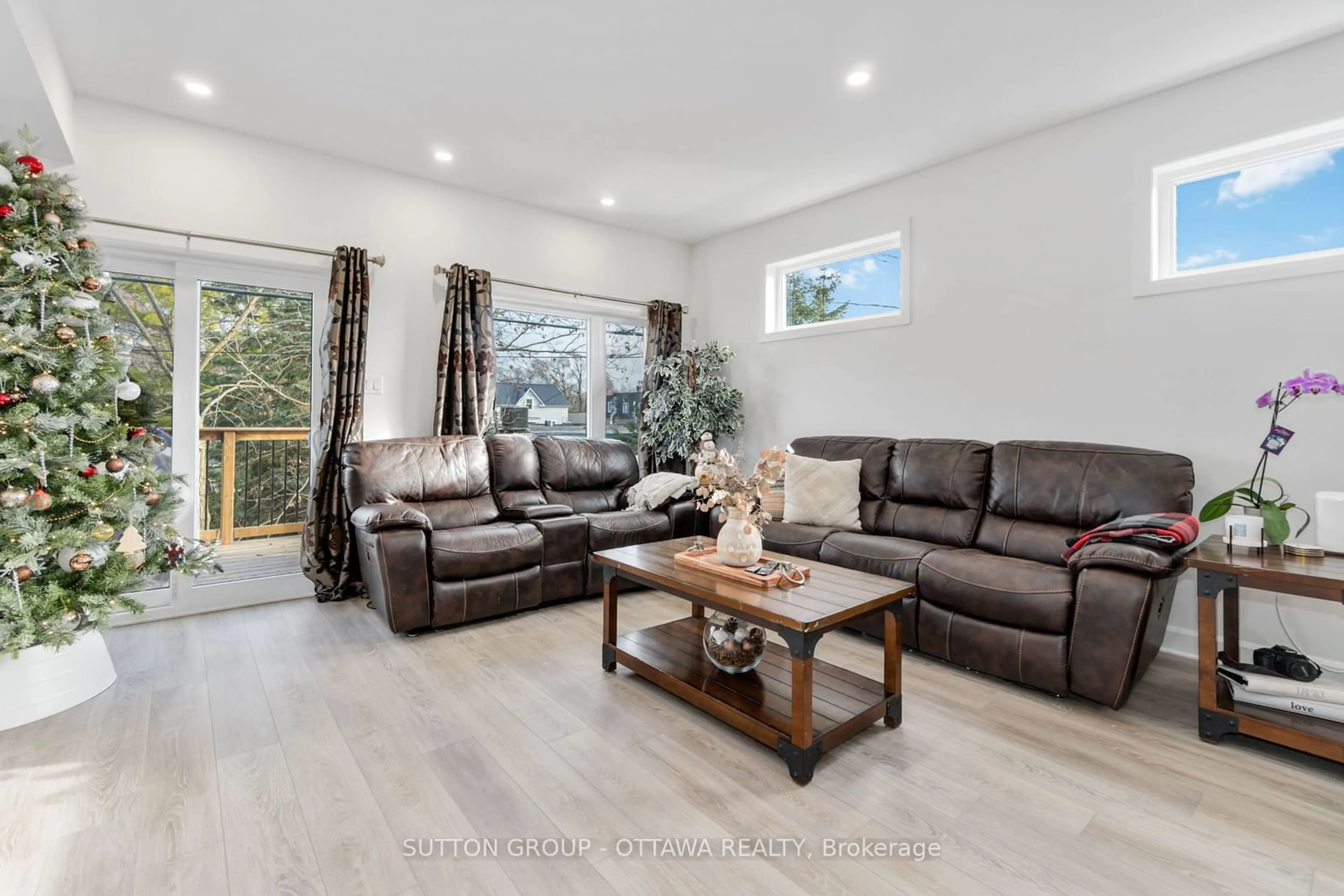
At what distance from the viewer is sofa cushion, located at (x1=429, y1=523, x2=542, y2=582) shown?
3.18 metres

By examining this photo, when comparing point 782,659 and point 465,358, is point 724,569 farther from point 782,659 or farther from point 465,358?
point 465,358

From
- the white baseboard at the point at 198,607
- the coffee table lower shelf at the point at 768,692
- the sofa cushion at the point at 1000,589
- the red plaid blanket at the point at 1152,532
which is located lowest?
the white baseboard at the point at 198,607

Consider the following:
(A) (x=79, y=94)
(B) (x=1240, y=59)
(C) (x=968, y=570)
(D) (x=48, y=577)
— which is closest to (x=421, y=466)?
(D) (x=48, y=577)

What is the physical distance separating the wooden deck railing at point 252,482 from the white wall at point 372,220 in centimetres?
49

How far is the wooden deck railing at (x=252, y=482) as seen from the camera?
3.61m

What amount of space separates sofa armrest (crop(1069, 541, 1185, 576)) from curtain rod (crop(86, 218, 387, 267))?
4164 mm

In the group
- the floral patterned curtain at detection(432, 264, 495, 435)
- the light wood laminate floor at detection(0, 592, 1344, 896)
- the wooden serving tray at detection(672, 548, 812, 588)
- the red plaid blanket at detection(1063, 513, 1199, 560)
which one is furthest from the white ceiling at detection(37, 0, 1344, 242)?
the light wood laminate floor at detection(0, 592, 1344, 896)

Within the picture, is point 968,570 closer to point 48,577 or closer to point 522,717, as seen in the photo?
point 522,717

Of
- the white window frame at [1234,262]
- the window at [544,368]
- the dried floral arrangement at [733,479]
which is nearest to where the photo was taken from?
the dried floral arrangement at [733,479]

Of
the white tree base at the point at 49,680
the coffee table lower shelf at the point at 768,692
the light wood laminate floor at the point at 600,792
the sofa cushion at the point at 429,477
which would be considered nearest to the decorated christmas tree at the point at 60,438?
the white tree base at the point at 49,680

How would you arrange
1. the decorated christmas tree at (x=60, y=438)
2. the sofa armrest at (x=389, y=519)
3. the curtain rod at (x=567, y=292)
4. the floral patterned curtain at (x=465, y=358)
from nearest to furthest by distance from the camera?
the decorated christmas tree at (x=60, y=438)
the sofa armrest at (x=389, y=519)
the floral patterned curtain at (x=465, y=358)
the curtain rod at (x=567, y=292)

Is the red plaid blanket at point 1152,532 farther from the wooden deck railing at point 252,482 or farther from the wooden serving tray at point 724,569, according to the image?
the wooden deck railing at point 252,482

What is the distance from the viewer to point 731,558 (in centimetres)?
249

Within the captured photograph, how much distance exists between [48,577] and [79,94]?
253cm
